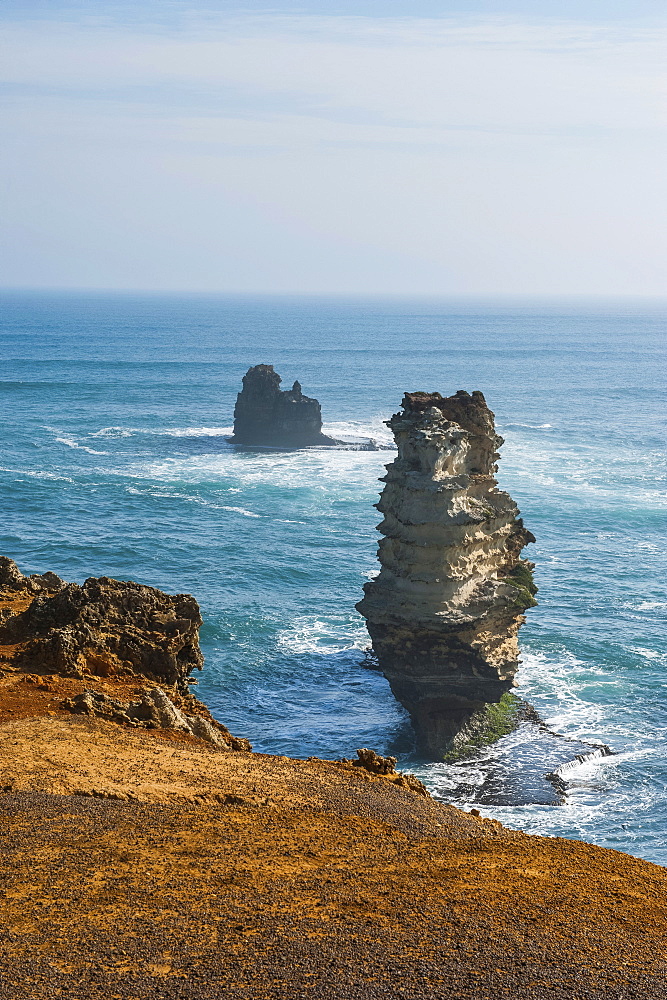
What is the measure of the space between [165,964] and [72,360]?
162544 mm

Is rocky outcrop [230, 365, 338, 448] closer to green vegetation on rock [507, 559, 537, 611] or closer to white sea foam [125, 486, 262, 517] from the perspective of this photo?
white sea foam [125, 486, 262, 517]

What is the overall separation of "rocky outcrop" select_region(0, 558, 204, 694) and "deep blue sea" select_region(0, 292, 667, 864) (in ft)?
43.8

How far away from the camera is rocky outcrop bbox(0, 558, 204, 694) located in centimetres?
2328

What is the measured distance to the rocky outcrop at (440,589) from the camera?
3872 centimetres

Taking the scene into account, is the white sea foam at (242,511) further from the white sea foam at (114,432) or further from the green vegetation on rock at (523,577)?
the white sea foam at (114,432)

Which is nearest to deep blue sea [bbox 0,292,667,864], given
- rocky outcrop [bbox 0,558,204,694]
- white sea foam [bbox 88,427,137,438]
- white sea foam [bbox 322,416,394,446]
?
white sea foam [bbox 88,427,137,438]

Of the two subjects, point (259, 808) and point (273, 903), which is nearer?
point (273, 903)

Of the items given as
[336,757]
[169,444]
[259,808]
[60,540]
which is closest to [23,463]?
[169,444]

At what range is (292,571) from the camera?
2331 inches

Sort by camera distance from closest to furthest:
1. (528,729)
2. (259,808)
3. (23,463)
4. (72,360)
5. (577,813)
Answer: (259,808), (577,813), (528,729), (23,463), (72,360)

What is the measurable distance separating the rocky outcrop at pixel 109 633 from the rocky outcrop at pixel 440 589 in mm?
13841

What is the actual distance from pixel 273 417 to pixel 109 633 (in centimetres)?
7473

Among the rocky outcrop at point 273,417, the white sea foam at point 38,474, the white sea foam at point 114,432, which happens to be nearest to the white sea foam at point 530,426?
the rocky outcrop at point 273,417

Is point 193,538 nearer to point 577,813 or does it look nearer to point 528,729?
point 528,729
